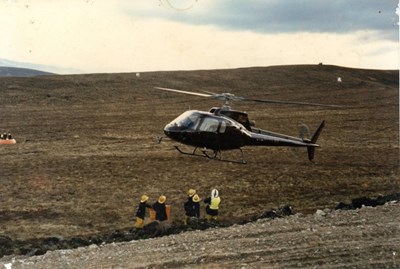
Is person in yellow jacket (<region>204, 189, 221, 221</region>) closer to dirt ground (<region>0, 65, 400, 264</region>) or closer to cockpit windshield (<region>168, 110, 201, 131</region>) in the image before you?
dirt ground (<region>0, 65, 400, 264</region>)

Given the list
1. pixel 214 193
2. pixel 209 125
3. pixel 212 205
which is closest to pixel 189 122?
pixel 209 125

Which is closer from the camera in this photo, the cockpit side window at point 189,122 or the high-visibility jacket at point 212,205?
the cockpit side window at point 189,122

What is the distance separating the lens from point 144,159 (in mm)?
30172

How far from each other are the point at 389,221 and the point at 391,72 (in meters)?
62.6

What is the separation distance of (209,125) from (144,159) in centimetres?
1276

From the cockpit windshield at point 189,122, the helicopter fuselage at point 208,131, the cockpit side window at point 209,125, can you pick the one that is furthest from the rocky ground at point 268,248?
the cockpit windshield at point 189,122

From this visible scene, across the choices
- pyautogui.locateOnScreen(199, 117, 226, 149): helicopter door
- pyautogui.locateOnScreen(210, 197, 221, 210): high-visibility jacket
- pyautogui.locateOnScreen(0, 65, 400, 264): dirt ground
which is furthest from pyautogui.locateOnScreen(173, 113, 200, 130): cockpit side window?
pyautogui.locateOnScreen(0, 65, 400, 264): dirt ground

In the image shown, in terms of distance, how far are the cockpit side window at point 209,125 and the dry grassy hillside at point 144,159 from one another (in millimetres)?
4717

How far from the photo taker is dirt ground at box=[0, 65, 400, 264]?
22.4m

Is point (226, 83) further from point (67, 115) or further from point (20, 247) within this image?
point (20, 247)

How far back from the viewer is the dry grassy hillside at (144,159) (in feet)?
74.0

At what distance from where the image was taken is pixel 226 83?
198 ft

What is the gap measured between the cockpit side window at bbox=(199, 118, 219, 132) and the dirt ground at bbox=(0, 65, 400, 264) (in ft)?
15.1

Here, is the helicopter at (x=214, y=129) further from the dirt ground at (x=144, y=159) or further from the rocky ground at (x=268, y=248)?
the dirt ground at (x=144, y=159)
